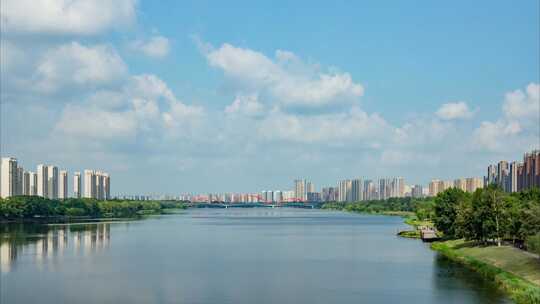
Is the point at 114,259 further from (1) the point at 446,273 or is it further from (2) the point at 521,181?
(2) the point at 521,181

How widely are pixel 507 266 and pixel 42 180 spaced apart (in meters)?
128

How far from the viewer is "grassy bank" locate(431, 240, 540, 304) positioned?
24.4 meters

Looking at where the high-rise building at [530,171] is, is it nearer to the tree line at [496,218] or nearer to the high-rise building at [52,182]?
the tree line at [496,218]

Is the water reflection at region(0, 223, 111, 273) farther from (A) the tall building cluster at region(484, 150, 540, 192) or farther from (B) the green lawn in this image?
(A) the tall building cluster at region(484, 150, 540, 192)

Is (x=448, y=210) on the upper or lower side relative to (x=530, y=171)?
lower

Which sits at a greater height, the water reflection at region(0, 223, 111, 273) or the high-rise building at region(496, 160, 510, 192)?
the high-rise building at region(496, 160, 510, 192)

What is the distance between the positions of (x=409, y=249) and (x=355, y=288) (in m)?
18.8

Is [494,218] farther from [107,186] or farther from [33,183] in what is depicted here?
[107,186]

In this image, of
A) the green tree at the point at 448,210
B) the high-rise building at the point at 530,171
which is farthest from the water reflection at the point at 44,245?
the high-rise building at the point at 530,171

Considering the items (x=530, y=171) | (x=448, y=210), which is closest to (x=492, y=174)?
(x=530, y=171)

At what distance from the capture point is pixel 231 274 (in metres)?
32.7

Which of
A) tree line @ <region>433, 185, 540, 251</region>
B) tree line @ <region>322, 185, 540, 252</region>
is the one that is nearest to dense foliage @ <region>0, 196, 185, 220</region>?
tree line @ <region>322, 185, 540, 252</region>

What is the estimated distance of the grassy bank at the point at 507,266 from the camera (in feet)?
80.1

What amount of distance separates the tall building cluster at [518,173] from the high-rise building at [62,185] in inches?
3696
